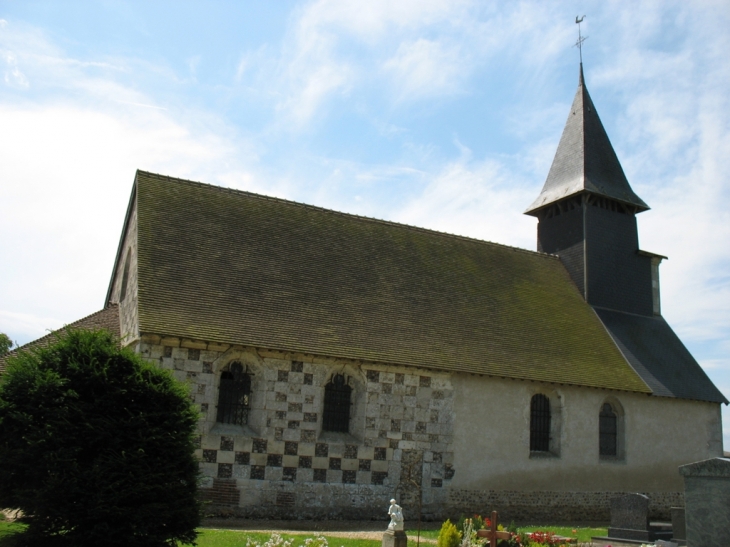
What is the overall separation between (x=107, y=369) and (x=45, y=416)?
91 cm

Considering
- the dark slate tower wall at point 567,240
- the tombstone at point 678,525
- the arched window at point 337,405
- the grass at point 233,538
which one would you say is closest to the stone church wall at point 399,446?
the arched window at point 337,405

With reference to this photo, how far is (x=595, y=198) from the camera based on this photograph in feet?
70.3

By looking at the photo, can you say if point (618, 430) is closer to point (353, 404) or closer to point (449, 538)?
point (353, 404)

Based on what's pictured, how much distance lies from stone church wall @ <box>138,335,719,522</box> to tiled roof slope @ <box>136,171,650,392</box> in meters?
0.41

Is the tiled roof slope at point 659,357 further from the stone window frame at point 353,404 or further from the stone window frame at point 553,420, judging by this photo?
the stone window frame at point 353,404

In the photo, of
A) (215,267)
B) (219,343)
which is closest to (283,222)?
(215,267)

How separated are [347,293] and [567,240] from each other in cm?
935

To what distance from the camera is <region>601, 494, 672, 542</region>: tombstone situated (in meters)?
11.4

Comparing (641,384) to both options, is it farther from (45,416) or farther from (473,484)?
(45,416)

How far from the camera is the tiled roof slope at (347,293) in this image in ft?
A: 44.7

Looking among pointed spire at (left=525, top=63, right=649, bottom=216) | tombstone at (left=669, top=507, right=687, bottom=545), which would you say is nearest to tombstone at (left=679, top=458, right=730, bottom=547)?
tombstone at (left=669, top=507, right=687, bottom=545)

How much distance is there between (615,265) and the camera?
834 inches

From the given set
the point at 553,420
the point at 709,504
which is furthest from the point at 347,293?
Answer: the point at 709,504

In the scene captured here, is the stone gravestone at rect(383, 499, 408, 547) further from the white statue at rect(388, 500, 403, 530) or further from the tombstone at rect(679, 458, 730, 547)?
the tombstone at rect(679, 458, 730, 547)
